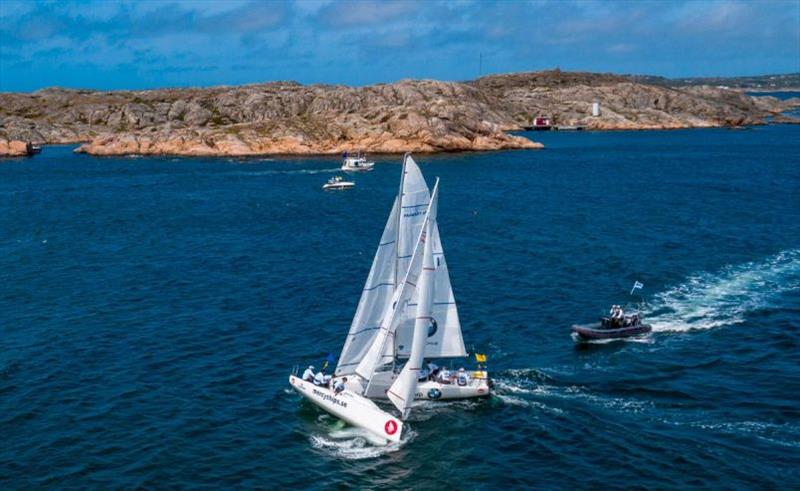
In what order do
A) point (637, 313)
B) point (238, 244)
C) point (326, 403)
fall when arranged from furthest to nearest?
point (238, 244) < point (637, 313) < point (326, 403)

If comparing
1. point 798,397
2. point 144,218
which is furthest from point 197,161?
point 798,397

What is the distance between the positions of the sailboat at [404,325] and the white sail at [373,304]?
6cm

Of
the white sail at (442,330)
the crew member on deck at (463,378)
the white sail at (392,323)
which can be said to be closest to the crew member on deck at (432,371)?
the white sail at (442,330)

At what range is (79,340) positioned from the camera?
59.3m

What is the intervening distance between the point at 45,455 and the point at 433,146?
6430 inches

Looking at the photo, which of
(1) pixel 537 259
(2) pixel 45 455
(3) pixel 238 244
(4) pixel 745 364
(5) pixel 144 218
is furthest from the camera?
(5) pixel 144 218

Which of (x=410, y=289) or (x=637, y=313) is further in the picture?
(x=637, y=313)

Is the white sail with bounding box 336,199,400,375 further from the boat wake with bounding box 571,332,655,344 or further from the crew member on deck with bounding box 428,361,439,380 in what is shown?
the boat wake with bounding box 571,332,655,344

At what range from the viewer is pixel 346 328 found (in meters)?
61.8

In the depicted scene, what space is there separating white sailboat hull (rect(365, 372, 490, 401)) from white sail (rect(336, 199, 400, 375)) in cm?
197

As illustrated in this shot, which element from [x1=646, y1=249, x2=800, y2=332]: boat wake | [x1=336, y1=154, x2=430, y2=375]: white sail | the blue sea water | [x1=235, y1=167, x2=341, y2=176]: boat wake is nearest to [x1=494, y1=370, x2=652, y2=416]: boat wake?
the blue sea water

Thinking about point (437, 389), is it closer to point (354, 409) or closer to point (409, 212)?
point (354, 409)

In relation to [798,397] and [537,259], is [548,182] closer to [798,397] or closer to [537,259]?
[537,259]

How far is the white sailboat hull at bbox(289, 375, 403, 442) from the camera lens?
43.1m
